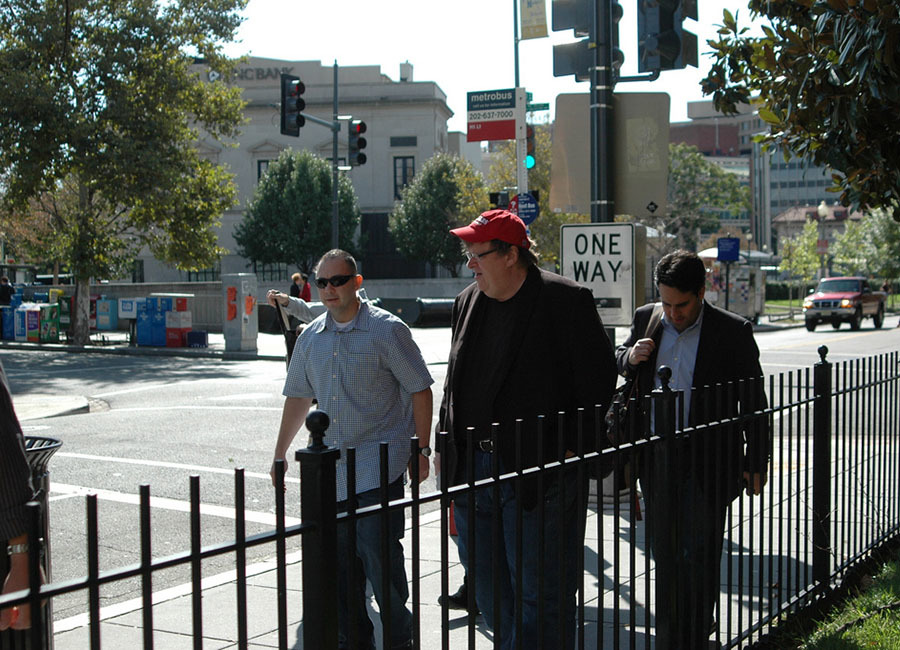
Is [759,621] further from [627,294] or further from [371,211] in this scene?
[371,211]

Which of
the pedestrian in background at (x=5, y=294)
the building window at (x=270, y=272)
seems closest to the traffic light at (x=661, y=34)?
the pedestrian in background at (x=5, y=294)

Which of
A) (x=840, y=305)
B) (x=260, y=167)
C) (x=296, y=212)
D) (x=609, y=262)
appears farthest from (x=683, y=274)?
(x=260, y=167)

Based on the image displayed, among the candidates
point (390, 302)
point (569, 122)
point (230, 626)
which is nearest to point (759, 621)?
point (230, 626)

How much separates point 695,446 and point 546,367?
66 centimetres

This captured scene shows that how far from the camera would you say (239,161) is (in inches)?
2469

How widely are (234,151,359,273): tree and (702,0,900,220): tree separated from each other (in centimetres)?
4891

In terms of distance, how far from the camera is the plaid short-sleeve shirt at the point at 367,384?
14.2 feet

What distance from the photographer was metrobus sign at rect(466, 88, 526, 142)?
15.6m

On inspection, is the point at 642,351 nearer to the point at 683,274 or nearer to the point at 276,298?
the point at 683,274

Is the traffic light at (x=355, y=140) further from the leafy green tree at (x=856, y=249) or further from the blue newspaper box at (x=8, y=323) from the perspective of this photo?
the leafy green tree at (x=856, y=249)

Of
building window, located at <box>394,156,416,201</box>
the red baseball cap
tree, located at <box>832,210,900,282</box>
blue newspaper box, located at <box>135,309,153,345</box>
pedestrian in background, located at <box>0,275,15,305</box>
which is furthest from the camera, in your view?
tree, located at <box>832,210,900,282</box>

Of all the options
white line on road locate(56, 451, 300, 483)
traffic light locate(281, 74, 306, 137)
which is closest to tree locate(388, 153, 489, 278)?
traffic light locate(281, 74, 306, 137)

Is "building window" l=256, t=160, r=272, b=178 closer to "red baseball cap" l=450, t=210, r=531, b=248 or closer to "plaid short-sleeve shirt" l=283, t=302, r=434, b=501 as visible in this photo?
"plaid short-sleeve shirt" l=283, t=302, r=434, b=501

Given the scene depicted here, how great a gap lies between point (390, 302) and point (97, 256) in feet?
40.4
